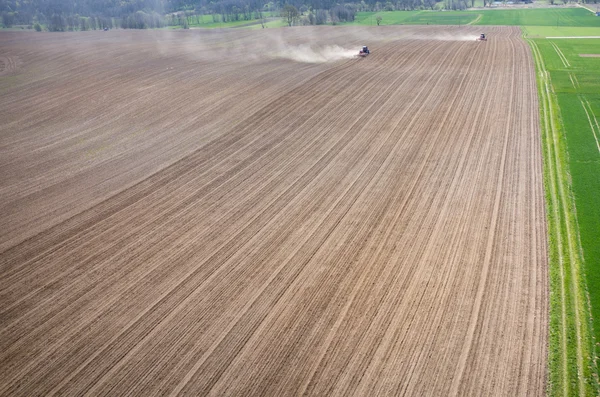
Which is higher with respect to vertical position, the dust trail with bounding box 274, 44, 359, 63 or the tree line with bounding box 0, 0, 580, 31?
the tree line with bounding box 0, 0, 580, 31

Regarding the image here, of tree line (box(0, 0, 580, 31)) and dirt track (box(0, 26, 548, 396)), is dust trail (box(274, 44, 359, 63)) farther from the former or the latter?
tree line (box(0, 0, 580, 31))

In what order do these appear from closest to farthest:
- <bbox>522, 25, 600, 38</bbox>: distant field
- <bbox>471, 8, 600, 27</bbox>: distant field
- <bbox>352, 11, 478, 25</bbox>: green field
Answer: <bbox>522, 25, 600, 38</bbox>: distant field
<bbox>471, 8, 600, 27</bbox>: distant field
<bbox>352, 11, 478, 25</bbox>: green field

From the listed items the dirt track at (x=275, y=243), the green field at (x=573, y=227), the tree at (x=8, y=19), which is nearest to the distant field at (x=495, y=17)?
the green field at (x=573, y=227)

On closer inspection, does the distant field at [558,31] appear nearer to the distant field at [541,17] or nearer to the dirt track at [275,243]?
the distant field at [541,17]

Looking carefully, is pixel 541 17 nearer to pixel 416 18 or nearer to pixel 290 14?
pixel 416 18

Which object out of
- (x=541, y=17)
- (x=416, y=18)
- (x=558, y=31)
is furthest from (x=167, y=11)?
(x=558, y=31)

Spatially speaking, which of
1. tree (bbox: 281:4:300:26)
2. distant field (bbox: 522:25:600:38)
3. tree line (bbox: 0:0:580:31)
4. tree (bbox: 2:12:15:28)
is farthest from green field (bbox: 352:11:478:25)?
tree (bbox: 2:12:15:28)

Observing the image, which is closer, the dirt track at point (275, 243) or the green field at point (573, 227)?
the green field at point (573, 227)
